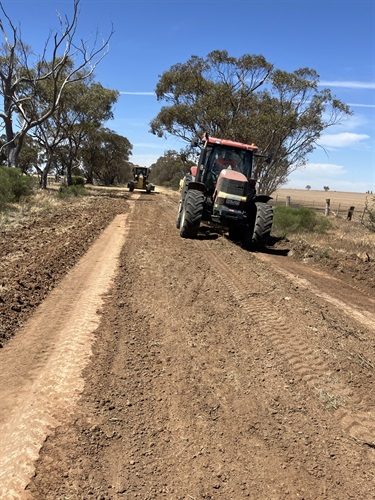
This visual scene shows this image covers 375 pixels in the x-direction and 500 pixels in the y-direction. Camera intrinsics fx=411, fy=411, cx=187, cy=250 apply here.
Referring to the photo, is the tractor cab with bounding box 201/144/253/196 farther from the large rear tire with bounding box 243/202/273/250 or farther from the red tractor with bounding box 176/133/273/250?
the large rear tire with bounding box 243/202/273/250

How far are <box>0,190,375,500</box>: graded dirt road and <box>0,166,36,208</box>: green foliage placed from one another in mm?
10818

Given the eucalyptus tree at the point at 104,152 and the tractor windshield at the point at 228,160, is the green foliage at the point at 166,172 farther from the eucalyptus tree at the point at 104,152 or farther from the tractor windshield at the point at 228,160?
the tractor windshield at the point at 228,160


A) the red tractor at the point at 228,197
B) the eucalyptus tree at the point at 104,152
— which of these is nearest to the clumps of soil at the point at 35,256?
the red tractor at the point at 228,197

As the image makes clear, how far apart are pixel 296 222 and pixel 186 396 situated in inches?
488

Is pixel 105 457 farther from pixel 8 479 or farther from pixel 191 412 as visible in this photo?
pixel 191 412

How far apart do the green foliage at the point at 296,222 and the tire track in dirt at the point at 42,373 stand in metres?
9.68

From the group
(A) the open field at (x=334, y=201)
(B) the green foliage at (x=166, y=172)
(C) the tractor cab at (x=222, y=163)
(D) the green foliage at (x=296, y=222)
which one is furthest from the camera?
(B) the green foliage at (x=166, y=172)

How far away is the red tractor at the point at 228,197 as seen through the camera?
10.5 metres

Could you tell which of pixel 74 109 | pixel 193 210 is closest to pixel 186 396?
pixel 193 210

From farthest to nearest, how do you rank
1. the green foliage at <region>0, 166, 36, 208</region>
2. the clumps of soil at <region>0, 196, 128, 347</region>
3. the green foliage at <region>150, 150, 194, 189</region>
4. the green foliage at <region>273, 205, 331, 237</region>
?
the green foliage at <region>150, 150, 194, 189</region> < the green foliage at <region>0, 166, 36, 208</region> < the green foliage at <region>273, 205, 331, 237</region> < the clumps of soil at <region>0, 196, 128, 347</region>

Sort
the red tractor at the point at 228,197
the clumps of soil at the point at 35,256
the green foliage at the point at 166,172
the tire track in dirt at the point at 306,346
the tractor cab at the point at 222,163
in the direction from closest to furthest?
the tire track in dirt at the point at 306,346 → the clumps of soil at the point at 35,256 → the red tractor at the point at 228,197 → the tractor cab at the point at 222,163 → the green foliage at the point at 166,172

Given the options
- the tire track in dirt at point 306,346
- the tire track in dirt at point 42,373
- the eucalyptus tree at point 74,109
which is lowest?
the tire track in dirt at point 42,373

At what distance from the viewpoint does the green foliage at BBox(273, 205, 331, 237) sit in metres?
14.9

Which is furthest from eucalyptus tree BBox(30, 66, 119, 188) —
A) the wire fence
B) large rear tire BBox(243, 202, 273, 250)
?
large rear tire BBox(243, 202, 273, 250)
